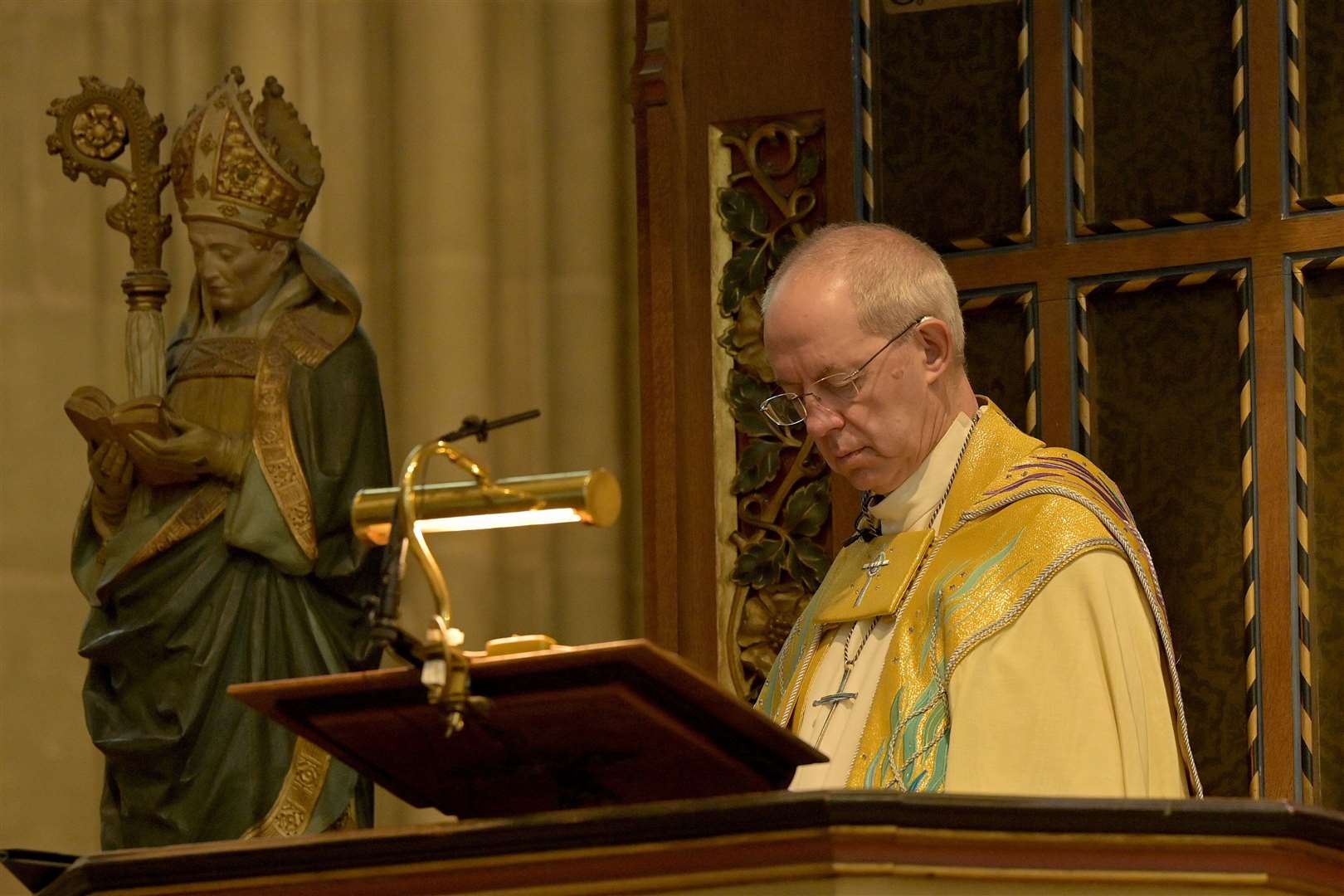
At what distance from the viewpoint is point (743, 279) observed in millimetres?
5211

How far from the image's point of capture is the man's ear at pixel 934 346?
140 inches

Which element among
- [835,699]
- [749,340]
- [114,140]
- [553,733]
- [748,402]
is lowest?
[835,699]

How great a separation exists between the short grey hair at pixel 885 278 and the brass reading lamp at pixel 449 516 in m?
1.22

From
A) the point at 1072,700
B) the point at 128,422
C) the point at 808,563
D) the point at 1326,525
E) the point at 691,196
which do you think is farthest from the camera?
the point at 691,196

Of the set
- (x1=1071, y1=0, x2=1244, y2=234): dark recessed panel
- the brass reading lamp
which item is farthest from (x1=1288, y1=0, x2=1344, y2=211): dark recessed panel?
the brass reading lamp

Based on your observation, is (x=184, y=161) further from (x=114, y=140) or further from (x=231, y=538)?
(x=231, y=538)

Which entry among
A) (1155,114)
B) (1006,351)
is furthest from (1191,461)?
(1155,114)

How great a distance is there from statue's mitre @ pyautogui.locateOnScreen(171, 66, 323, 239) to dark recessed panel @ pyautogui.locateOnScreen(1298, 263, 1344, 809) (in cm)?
193

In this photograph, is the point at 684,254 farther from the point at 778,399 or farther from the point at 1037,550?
the point at 1037,550

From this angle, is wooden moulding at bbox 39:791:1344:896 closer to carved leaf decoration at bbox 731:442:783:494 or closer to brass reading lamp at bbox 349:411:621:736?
brass reading lamp at bbox 349:411:621:736

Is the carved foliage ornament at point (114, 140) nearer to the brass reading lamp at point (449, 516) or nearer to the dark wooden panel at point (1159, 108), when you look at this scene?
the dark wooden panel at point (1159, 108)

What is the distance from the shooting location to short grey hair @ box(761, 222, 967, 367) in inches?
140

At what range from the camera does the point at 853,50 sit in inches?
204

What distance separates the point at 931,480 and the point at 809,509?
148 centimetres
